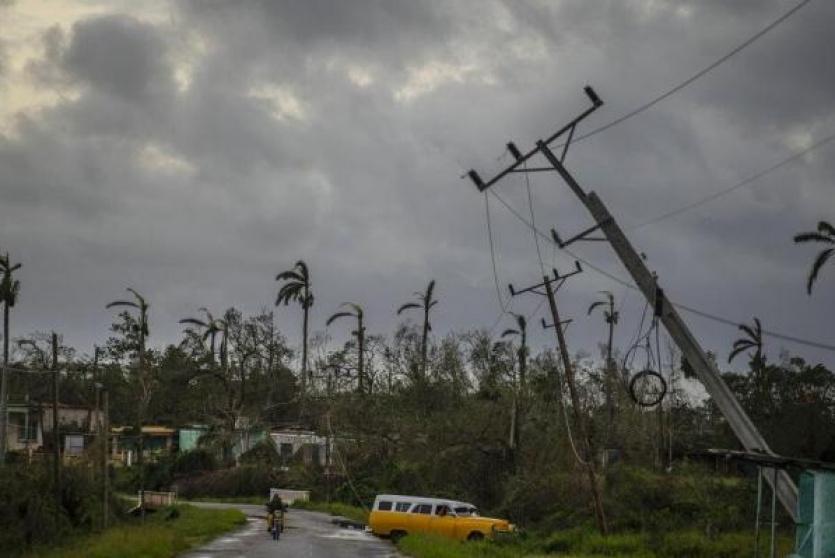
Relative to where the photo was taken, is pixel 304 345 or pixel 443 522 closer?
pixel 443 522

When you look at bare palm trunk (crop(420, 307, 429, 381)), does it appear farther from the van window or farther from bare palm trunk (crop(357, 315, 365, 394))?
the van window

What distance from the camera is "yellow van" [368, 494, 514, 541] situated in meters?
37.8

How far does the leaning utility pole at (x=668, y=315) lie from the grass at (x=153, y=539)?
47.3ft

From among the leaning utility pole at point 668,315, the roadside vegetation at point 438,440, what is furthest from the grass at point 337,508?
the leaning utility pole at point 668,315

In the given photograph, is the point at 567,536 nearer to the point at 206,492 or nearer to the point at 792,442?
the point at 792,442

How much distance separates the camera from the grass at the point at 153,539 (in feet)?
93.0

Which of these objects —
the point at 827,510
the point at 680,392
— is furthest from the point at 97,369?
the point at 827,510

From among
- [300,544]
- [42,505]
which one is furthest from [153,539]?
[42,505]

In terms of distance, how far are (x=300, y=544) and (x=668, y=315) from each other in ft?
55.5

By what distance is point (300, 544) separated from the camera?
3438cm

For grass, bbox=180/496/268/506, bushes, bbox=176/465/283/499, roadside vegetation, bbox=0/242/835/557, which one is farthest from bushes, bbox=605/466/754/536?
bushes, bbox=176/465/283/499

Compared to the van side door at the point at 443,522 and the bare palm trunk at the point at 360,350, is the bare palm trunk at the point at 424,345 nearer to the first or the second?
the bare palm trunk at the point at 360,350

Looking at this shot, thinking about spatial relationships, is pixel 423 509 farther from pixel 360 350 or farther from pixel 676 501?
pixel 360 350

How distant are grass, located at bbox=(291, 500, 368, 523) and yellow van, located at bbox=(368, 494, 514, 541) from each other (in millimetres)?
11534
